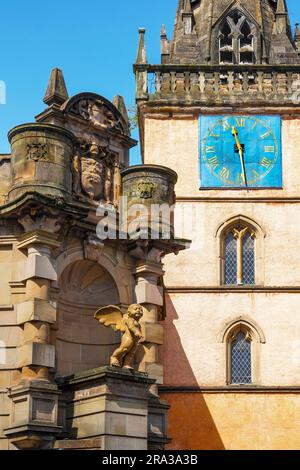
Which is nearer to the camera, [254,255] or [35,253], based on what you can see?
[35,253]

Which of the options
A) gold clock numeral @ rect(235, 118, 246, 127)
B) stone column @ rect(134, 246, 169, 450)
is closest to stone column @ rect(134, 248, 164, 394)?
stone column @ rect(134, 246, 169, 450)

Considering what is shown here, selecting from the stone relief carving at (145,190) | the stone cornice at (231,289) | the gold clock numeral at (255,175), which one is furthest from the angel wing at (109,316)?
the gold clock numeral at (255,175)

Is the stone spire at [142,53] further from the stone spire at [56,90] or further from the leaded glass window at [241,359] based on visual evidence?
the stone spire at [56,90]

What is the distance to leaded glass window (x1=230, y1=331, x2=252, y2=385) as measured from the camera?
3356cm

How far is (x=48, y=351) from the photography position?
20.4 m

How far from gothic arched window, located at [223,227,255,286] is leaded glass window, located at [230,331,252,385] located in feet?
6.16

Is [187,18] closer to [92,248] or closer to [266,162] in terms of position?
[266,162]

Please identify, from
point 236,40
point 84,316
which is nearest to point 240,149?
point 236,40

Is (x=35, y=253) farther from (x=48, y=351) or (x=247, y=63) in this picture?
(x=247, y=63)

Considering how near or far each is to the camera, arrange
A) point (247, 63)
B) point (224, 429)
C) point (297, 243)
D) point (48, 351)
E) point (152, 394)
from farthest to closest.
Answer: point (247, 63) < point (297, 243) < point (224, 429) < point (152, 394) < point (48, 351)

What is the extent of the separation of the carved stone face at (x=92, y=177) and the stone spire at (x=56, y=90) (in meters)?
1.47

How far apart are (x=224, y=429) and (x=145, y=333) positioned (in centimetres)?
1129

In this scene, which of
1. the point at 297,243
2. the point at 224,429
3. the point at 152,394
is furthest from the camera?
the point at 297,243
